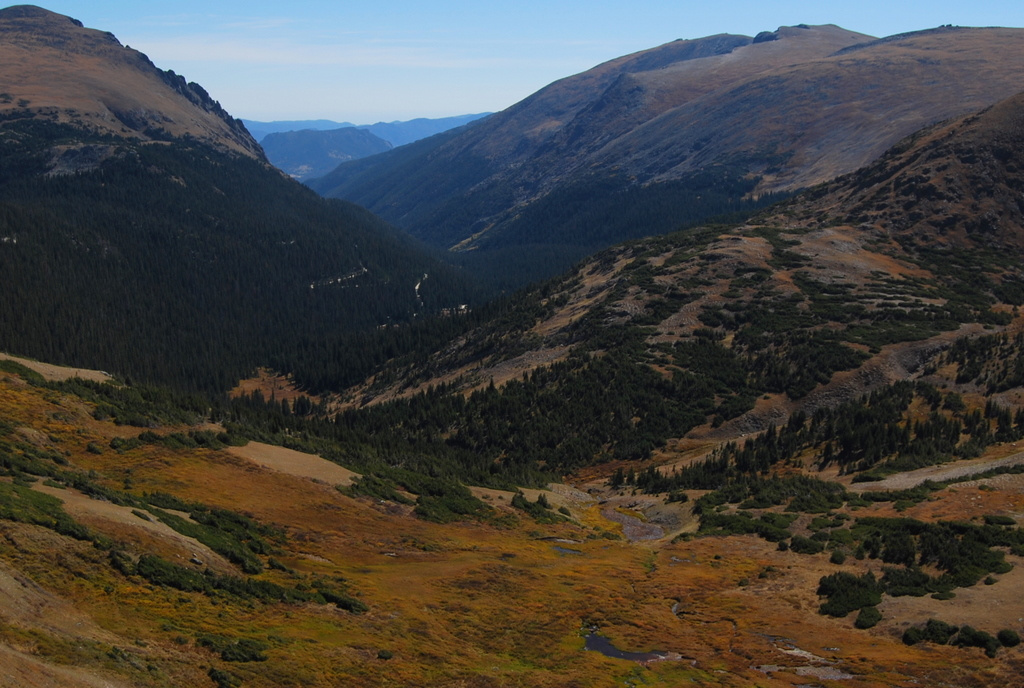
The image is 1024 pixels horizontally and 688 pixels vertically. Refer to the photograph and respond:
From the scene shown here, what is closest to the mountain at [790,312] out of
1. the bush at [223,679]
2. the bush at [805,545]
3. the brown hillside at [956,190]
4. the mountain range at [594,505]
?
the brown hillside at [956,190]

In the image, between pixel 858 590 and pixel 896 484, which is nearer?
pixel 858 590

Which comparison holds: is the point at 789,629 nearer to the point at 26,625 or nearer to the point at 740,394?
the point at 26,625

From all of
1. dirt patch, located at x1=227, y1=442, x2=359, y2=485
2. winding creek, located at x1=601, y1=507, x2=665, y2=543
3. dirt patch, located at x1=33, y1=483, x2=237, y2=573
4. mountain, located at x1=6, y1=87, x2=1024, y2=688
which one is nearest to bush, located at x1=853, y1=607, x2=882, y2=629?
mountain, located at x1=6, y1=87, x2=1024, y2=688

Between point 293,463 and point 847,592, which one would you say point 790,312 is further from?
point 293,463

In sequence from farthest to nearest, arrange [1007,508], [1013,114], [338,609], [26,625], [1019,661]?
[1013,114] → [1007,508] → [338,609] → [1019,661] → [26,625]

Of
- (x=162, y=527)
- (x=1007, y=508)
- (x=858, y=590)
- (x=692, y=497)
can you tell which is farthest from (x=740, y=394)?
(x=162, y=527)

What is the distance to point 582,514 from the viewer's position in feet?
239

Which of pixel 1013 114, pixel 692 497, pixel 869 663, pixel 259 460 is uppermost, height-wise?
pixel 1013 114

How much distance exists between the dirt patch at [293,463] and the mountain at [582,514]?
380 mm

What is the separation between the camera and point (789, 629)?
133ft

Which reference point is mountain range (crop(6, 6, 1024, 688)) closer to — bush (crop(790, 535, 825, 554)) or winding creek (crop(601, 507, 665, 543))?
bush (crop(790, 535, 825, 554))

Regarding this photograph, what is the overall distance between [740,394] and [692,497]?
34214mm

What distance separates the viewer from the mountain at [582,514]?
3284 cm

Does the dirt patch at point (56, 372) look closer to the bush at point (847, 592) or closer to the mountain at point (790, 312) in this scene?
the mountain at point (790, 312)
